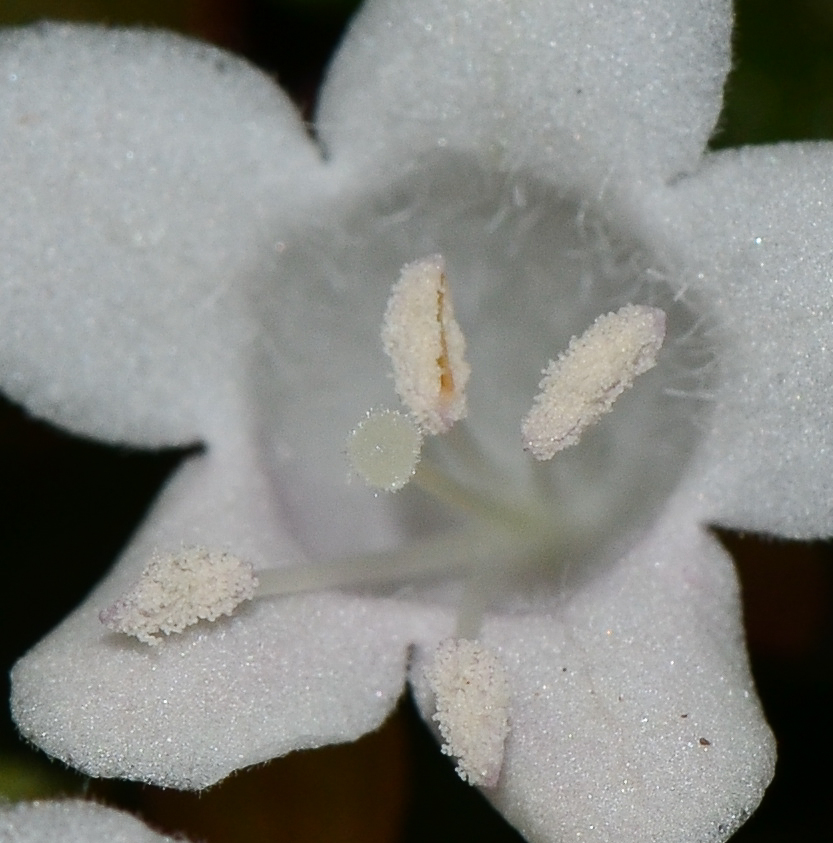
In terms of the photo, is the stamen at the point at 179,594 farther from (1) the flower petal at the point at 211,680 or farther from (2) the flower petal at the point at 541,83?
(2) the flower petal at the point at 541,83

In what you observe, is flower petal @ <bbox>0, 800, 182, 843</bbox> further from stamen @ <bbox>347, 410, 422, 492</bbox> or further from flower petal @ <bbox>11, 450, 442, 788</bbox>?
stamen @ <bbox>347, 410, 422, 492</bbox>

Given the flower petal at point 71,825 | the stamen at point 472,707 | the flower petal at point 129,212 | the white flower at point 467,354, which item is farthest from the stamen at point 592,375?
the flower petal at point 71,825

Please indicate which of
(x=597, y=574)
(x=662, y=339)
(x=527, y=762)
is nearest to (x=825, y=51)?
(x=662, y=339)

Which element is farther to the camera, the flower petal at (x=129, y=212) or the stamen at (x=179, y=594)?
the flower petal at (x=129, y=212)

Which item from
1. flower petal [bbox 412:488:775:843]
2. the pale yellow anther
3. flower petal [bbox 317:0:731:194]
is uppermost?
flower petal [bbox 317:0:731:194]

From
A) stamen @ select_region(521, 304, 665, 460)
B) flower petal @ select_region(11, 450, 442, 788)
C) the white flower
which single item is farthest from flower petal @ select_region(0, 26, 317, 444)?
stamen @ select_region(521, 304, 665, 460)

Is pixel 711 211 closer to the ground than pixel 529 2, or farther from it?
closer to the ground

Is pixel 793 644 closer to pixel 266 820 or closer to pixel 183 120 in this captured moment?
pixel 266 820
